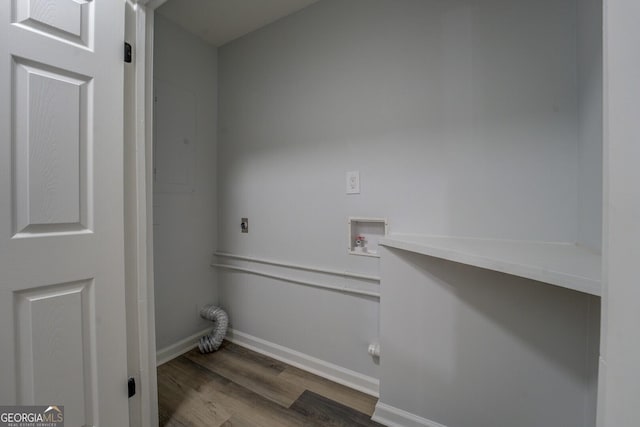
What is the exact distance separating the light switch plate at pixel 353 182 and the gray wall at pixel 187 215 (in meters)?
1.30

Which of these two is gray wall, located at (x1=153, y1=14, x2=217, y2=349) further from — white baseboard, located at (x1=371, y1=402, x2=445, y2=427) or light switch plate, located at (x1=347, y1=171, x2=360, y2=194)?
white baseboard, located at (x1=371, y1=402, x2=445, y2=427)

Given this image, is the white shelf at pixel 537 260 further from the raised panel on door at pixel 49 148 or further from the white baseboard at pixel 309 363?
the raised panel on door at pixel 49 148

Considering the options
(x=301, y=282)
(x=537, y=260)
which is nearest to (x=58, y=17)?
(x=301, y=282)

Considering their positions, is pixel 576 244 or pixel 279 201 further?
pixel 279 201

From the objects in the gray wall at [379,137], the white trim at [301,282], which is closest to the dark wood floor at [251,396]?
the gray wall at [379,137]

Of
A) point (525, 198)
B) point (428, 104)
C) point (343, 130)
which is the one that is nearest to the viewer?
point (525, 198)

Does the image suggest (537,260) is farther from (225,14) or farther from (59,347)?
(225,14)

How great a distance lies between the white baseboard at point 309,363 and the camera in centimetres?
142

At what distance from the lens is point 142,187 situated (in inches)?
43.0

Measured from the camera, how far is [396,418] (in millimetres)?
1164

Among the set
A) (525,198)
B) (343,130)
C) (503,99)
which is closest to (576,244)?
(525,198)

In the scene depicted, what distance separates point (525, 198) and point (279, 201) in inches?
57.2

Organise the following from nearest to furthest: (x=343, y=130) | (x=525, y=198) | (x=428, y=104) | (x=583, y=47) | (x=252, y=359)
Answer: (x=583, y=47)
(x=525, y=198)
(x=428, y=104)
(x=343, y=130)
(x=252, y=359)

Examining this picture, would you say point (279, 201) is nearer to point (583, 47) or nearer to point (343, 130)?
point (343, 130)
